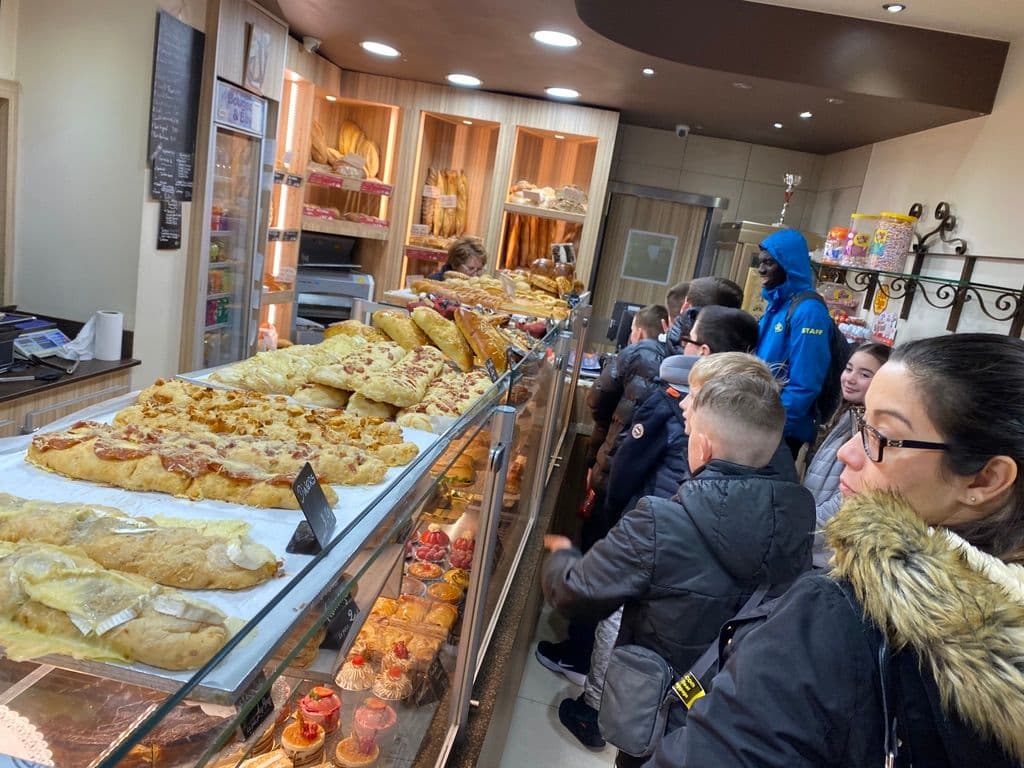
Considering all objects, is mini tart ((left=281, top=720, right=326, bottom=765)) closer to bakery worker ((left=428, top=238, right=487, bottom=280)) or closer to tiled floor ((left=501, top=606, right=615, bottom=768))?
tiled floor ((left=501, top=606, right=615, bottom=768))

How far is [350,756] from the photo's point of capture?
4.13ft

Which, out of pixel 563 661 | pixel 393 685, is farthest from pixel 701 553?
pixel 563 661

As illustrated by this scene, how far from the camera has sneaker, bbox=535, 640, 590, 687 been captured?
325 cm

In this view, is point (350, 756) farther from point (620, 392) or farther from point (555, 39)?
point (555, 39)

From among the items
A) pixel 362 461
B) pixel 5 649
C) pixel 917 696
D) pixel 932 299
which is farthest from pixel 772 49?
pixel 5 649

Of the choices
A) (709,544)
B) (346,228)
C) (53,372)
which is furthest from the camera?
(346,228)

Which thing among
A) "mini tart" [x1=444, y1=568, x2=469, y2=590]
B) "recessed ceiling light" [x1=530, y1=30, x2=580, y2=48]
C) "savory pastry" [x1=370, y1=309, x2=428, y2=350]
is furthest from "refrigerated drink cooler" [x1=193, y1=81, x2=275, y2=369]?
"mini tart" [x1=444, y1=568, x2=469, y2=590]

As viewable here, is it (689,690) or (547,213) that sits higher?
(547,213)

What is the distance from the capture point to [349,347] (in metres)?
2.49

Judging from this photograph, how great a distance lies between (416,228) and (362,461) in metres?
5.12

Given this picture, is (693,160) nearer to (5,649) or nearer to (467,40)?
(467,40)

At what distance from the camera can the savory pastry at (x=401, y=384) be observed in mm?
1988

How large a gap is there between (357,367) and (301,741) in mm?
1171

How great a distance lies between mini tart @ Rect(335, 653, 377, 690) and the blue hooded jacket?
2473 millimetres
